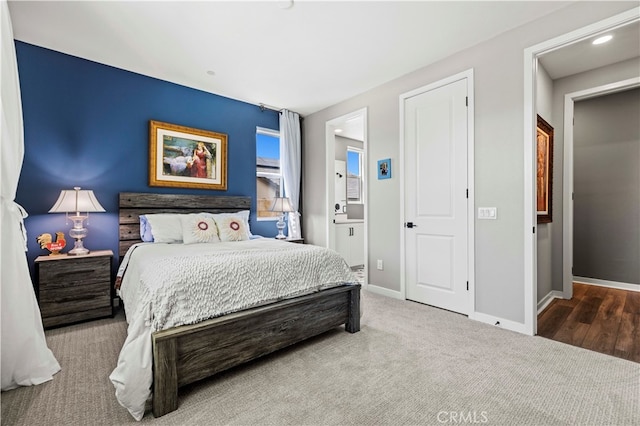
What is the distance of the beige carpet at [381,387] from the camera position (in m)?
1.48

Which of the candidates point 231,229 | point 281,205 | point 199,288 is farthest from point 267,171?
point 199,288

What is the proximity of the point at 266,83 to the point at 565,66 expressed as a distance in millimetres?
3369

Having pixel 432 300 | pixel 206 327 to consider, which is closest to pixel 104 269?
pixel 206 327

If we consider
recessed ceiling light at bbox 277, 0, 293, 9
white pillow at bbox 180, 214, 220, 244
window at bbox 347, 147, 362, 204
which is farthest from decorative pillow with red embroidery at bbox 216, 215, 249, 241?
window at bbox 347, 147, 362, 204

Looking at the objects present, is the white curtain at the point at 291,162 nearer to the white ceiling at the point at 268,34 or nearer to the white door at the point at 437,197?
the white ceiling at the point at 268,34

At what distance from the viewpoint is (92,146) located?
124 inches

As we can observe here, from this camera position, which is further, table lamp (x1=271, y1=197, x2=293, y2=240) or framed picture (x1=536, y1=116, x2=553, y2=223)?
table lamp (x1=271, y1=197, x2=293, y2=240)

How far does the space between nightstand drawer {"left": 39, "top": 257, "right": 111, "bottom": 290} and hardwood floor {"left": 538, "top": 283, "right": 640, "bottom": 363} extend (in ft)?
13.2

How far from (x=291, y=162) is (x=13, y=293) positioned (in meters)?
3.48

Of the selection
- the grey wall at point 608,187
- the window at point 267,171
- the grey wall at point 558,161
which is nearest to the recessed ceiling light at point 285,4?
the window at point 267,171

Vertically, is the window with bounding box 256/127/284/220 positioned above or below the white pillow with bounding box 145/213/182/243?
above

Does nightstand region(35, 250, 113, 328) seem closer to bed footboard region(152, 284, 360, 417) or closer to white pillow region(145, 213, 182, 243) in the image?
white pillow region(145, 213, 182, 243)

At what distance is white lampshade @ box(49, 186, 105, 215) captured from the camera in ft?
8.93

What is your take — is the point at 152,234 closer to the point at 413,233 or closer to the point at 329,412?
the point at 329,412
